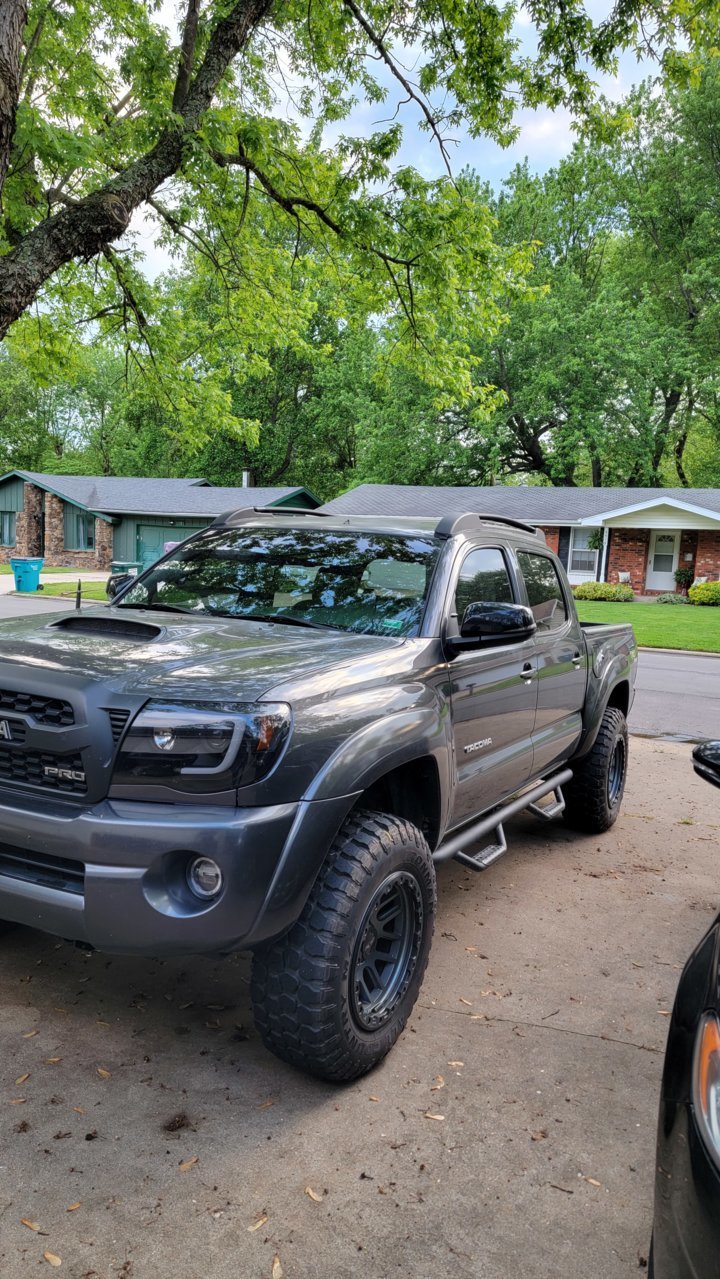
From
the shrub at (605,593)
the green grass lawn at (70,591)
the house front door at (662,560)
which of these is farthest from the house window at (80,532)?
the house front door at (662,560)

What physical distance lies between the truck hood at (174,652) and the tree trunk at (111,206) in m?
4.65

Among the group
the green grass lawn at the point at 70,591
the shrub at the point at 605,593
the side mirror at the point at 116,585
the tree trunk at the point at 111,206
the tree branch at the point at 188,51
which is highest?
the tree branch at the point at 188,51

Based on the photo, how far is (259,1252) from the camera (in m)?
2.04

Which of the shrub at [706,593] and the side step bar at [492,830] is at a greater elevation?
the side step bar at [492,830]

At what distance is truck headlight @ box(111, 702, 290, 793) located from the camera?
7.82ft

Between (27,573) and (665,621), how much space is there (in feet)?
63.2

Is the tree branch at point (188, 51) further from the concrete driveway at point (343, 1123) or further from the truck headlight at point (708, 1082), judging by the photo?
the truck headlight at point (708, 1082)

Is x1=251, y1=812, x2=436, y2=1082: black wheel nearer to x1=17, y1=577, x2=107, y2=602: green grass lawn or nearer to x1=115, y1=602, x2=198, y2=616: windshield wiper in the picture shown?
x1=115, y1=602, x2=198, y2=616: windshield wiper

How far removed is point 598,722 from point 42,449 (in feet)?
208

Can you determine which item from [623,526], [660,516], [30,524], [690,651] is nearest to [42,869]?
[690,651]

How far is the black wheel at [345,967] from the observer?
254 cm

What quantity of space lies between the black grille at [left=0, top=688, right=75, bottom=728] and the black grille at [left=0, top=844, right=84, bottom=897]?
401 millimetres

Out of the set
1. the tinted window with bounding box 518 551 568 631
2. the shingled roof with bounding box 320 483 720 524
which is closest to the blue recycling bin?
the shingled roof with bounding box 320 483 720 524

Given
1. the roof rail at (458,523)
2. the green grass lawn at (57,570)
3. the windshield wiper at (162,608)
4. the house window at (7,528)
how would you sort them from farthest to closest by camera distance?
the house window at (7,528) < the green grass lawn at (57,570) < the roof rail at (458,523) < the windshield wiper at (162,608)
